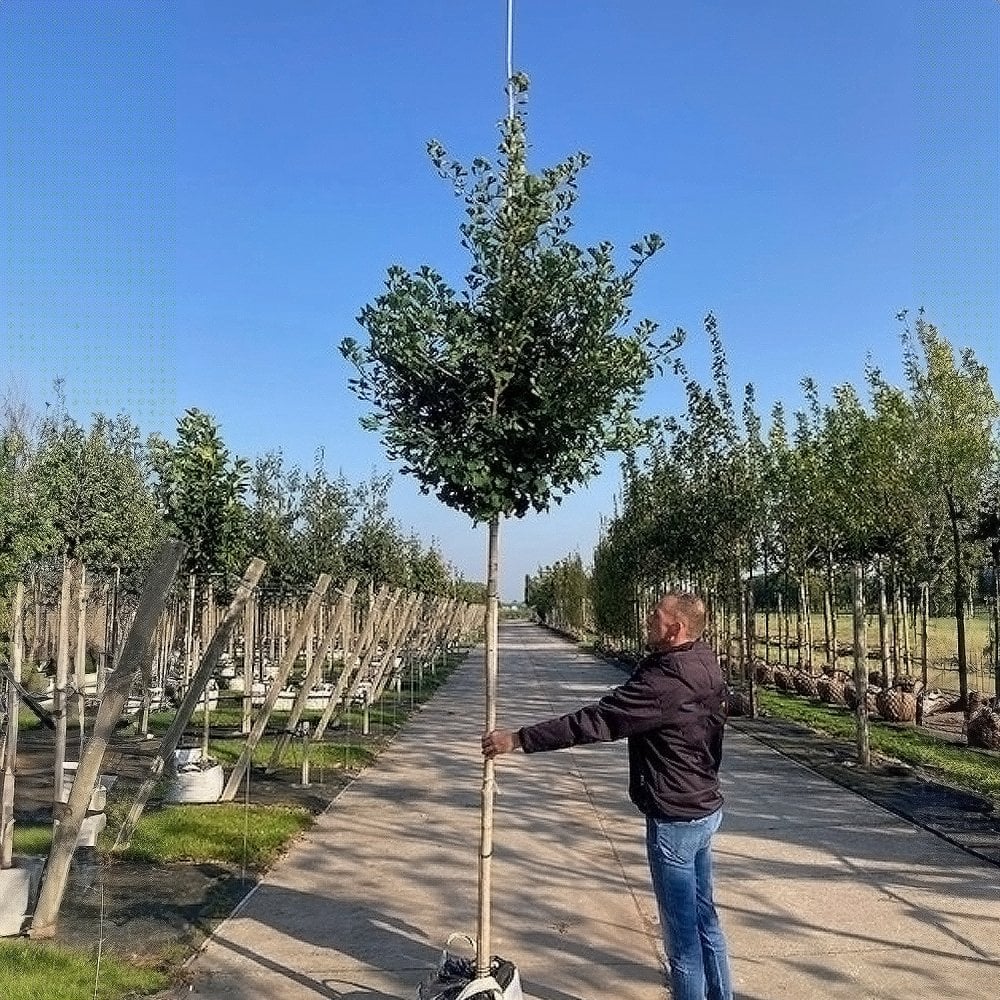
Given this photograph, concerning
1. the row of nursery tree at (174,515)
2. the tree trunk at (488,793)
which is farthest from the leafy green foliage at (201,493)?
the tree trunk at (488,793)

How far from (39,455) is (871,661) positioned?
26.1 metres

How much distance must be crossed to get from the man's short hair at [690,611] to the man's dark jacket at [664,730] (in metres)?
0.09

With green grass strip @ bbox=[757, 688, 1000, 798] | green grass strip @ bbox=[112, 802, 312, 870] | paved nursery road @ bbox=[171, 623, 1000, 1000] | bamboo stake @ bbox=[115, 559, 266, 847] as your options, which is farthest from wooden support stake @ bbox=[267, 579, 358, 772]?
green grass strip @ bbox=[757, 688, 1000, 798]

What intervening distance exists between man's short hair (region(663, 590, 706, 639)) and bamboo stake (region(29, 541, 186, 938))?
9.48 feet

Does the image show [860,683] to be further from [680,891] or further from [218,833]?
[680,891]

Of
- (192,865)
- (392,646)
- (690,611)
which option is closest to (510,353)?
(690,611)

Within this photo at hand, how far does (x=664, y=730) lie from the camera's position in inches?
164

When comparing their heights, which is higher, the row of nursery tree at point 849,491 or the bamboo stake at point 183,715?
the row of nursery tree at point 849,491

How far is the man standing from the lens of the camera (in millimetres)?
4117

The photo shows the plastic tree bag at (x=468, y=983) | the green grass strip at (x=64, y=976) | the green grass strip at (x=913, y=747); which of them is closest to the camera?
the plastic tree bag at (x=468, y=983)

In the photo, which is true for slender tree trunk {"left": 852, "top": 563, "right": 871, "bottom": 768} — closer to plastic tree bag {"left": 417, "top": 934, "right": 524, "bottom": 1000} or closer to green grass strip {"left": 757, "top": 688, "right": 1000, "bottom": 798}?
green grass strip {"left": 757, "top": 688, "right": 1000, "bottom": 798}

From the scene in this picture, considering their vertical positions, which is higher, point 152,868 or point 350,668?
point 350,668

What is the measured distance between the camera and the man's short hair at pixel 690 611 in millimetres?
4270

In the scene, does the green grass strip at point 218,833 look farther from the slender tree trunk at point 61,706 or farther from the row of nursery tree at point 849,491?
the row of nursery tree at point 849,491
